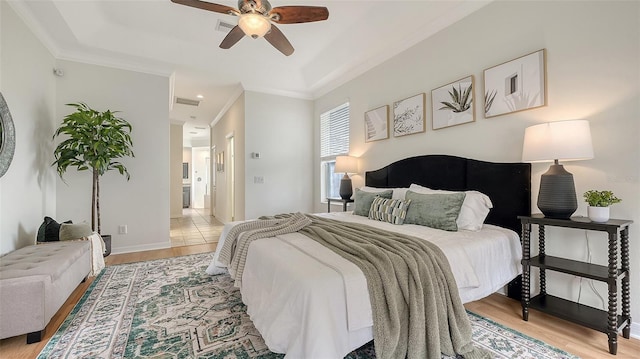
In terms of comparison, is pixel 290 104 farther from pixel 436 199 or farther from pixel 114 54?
pixel 436 199

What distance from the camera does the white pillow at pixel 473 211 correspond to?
232 cm

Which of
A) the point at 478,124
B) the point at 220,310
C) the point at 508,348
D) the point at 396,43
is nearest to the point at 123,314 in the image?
the point at 220,310

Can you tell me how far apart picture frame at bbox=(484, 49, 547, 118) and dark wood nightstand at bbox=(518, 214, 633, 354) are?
1.02 meters

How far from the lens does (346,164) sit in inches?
162

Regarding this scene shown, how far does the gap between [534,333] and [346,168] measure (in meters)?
2.77

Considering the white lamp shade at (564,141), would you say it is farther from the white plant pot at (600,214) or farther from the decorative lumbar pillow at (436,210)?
the decorative lumbar pillow at (436,210)

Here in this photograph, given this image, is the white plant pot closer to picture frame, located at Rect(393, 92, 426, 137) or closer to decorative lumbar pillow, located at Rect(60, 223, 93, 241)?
picture frame, located at Rect(393, 92, 426, 137)

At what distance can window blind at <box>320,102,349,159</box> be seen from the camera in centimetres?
468

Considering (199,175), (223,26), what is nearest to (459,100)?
(223,26)

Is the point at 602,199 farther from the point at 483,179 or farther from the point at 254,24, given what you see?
the point at 254,24

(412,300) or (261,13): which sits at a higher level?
(261,13)

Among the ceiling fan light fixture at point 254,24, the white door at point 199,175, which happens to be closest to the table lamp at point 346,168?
the ceiling fan light fixture at point 254,24

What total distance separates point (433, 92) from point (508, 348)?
2.49 meters

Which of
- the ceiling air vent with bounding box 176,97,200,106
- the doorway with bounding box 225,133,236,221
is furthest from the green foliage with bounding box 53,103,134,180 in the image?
the doorway with bounding box 225,133,236,221
